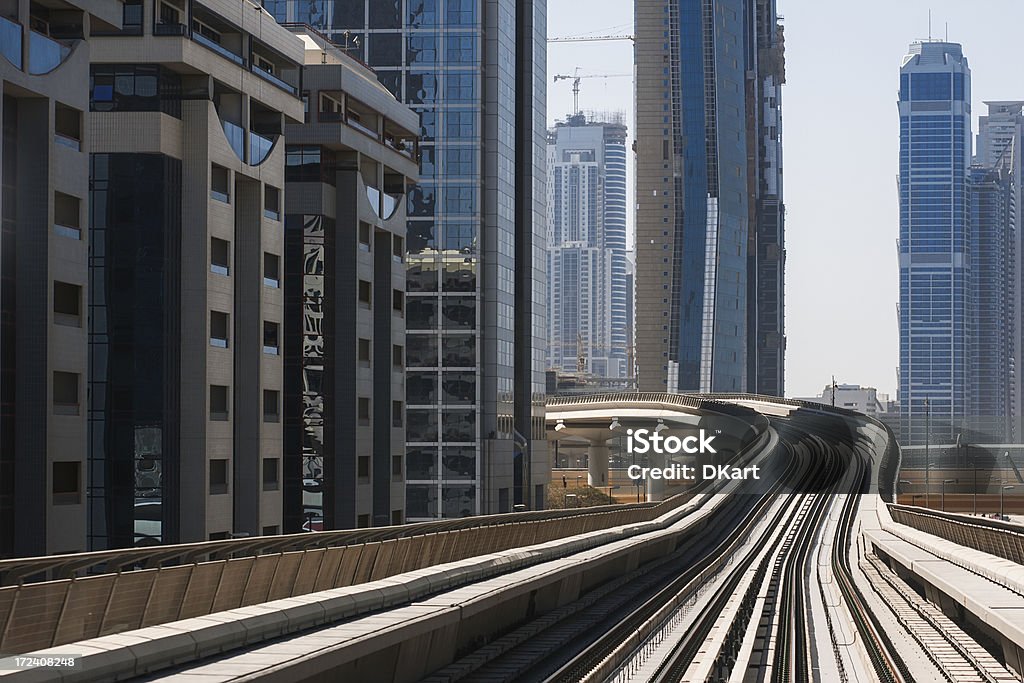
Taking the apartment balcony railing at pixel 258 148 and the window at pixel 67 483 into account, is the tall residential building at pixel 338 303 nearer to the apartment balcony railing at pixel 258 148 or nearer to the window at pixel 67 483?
the apartment balcony railing at pixel 258 148

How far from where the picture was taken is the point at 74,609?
1683 cm

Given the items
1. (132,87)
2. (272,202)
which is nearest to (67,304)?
(132,87)

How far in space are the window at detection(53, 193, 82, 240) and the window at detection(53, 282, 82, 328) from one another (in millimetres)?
1562

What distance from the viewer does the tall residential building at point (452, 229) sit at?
97500mm

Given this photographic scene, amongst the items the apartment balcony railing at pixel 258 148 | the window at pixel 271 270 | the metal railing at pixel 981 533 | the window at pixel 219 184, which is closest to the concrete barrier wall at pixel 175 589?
the metal railing at pixel 981 533

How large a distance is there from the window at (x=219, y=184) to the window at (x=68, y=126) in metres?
9.66

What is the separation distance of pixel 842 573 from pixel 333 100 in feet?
106

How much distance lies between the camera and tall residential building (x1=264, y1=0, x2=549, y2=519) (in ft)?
320

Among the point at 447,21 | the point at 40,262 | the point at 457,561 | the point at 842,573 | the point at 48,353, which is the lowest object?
the point at 842,573

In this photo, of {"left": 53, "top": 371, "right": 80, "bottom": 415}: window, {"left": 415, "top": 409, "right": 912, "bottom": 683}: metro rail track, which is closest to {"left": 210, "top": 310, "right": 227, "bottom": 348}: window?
{"left": 53, "top": 371, "right": 80, "bottom": 415}: window

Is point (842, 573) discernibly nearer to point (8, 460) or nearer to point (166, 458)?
point (166, 458)

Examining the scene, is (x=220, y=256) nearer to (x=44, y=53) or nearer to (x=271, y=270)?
(x=271, y=270)

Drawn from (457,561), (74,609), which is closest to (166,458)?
(457,561)

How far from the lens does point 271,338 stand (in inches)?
2319
